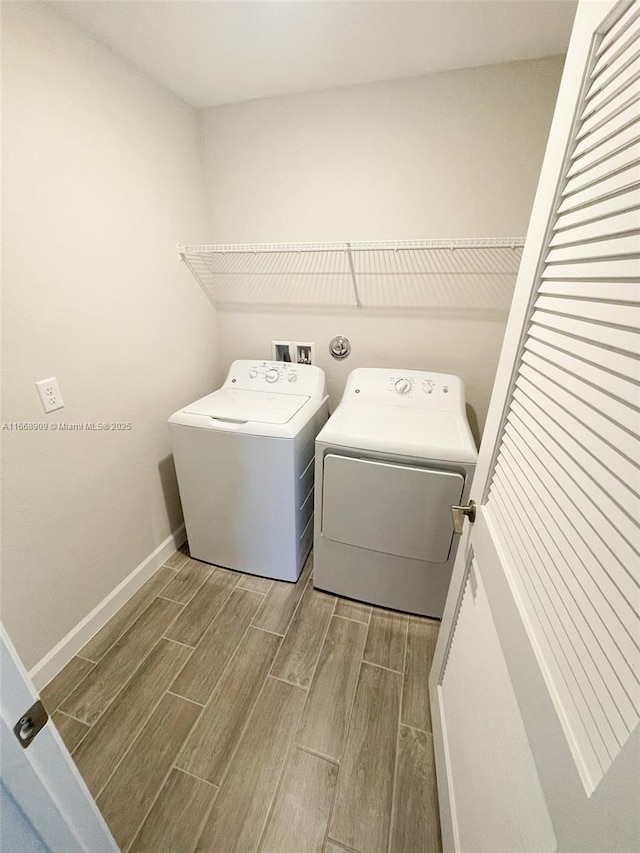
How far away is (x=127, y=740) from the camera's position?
1184mm

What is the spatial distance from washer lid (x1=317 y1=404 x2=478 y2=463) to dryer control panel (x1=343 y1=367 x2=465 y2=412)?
2.1 inches

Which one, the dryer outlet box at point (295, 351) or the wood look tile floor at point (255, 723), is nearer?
the wood look tile floor at point (255, 723)

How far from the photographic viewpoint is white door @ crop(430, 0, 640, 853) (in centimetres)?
38

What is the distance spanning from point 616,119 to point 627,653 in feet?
2.22

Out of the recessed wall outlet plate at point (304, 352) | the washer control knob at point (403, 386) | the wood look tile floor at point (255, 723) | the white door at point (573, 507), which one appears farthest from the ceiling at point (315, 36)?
the wood look tile floor at point (255, 723)

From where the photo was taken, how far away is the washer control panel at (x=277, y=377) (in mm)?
1897

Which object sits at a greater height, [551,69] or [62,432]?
[551,69]

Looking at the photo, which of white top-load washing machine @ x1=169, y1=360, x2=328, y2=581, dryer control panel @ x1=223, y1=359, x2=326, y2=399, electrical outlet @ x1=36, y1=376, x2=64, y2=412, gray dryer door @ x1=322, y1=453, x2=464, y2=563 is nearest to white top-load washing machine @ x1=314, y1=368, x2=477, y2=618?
gray dryer door @ x1=322, y1=453, x2=464, y2=563

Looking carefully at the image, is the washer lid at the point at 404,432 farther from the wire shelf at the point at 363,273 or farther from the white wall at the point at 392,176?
the wire shelf at the point at 363,273

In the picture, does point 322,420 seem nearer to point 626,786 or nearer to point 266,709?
point 266,709

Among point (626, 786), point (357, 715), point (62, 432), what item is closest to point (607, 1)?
point (626, 786)

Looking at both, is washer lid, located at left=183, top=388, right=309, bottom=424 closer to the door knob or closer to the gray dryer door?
the gray dryer door

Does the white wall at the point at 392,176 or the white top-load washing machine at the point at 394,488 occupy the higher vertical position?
the white wall at the point at 392,176

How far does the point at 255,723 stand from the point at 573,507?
1.38 metres
